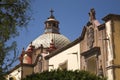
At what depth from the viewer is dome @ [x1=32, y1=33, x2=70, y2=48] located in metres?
48.3

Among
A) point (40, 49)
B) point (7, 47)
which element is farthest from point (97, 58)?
point (40, 49)

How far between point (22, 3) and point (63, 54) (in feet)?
62.7

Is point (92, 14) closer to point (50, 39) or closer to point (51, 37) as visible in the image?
point (50, 39)

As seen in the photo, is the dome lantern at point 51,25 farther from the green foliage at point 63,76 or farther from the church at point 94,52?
the green foliage at point 63,76

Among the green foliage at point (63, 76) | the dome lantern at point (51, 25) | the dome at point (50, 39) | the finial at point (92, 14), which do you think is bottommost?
the green foliage at point (63, 76)

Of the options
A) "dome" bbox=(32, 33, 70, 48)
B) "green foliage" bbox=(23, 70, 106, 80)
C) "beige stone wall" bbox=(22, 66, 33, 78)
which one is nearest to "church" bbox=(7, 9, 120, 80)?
"green foliage" bbox=(23, 70, 106, 80)

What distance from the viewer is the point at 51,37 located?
50531mm

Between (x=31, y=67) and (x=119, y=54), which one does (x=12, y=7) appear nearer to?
(x=119, y=54)

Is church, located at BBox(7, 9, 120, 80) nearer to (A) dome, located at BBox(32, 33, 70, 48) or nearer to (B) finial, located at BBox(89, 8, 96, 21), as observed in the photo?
(B) finial, located at BBox(89, 8, 96, 21)

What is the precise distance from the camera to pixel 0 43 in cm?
1108

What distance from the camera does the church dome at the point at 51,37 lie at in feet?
159

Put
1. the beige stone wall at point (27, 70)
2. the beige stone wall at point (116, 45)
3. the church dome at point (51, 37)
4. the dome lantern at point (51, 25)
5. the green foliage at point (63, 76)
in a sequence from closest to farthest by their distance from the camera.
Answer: the green foliage at point (63, 76)
the beige stone wall at point (116, 45)
the beige stone wall at point (27, 70)
the church dome at point (51, 37)
the dome lantern at point (51, 25)

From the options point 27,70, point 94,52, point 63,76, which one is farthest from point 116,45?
point 27,70

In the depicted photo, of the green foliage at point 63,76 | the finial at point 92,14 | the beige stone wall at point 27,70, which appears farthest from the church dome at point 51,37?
the green foliage at point 63,76
